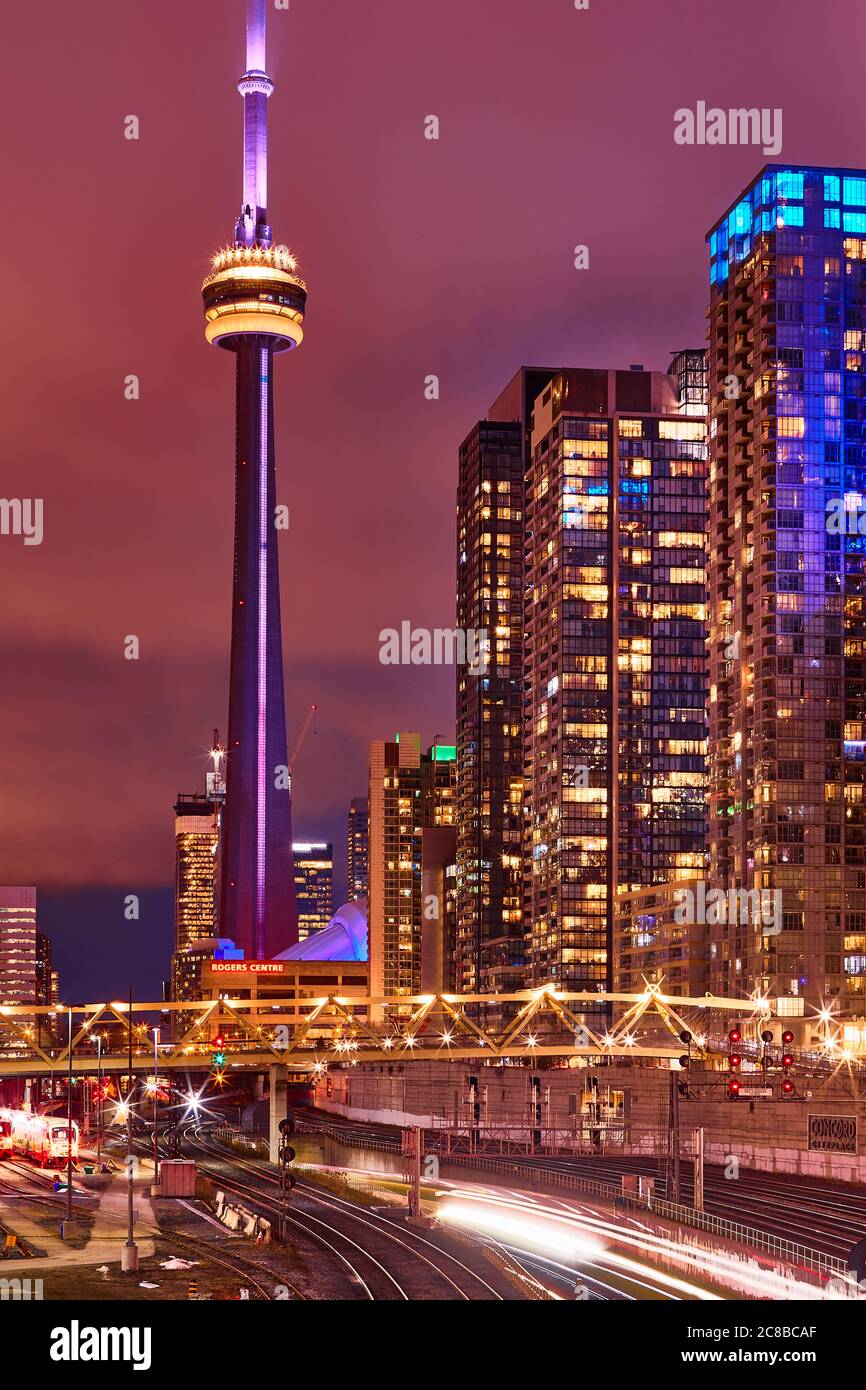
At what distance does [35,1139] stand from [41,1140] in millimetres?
3637

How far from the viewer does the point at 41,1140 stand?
156500 millimetres

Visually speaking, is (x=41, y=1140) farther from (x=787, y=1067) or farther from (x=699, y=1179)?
(x=699, y=1179)

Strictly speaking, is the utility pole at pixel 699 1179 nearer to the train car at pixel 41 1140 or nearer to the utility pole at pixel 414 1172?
the utility pole at pixel 414 1172

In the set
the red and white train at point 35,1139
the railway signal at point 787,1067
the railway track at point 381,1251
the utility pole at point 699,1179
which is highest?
the railway signal at point 787,1067

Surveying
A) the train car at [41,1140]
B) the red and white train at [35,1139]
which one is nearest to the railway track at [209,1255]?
the train car at [41,1140]

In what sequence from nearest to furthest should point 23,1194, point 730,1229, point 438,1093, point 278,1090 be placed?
point 730,1229
point 23,1194
point 278,1090
point 438,1093

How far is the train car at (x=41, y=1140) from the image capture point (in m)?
148

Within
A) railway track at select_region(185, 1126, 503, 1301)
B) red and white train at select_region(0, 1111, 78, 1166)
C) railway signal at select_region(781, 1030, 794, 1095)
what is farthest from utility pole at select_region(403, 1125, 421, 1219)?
red and white train at select_region(0, 1111, 78, 1166)

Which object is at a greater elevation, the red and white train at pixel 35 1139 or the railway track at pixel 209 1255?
the railway track at pixel 209 1255

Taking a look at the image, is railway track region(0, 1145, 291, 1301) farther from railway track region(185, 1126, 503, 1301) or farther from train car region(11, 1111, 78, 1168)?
train car region(11, 1111, 78, 1168)
